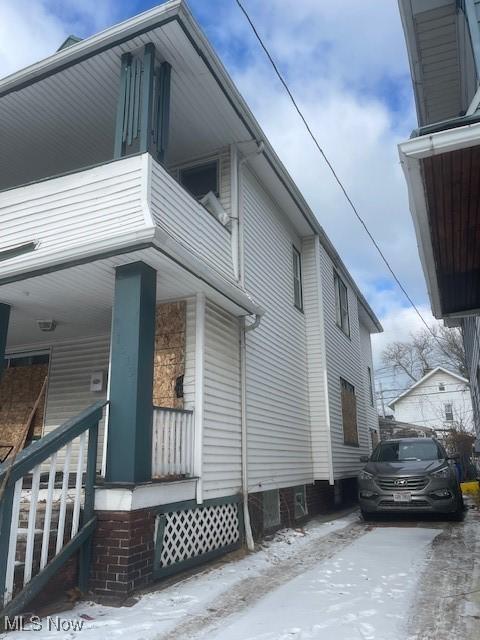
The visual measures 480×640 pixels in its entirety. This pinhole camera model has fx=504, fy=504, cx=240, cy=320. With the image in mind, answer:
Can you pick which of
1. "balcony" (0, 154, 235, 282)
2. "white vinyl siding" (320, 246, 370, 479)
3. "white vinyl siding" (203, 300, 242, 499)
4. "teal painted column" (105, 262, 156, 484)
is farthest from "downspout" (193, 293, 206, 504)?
"white vinyl siding" (320, 246, 370, 479)

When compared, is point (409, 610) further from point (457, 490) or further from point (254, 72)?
point (254, 72)

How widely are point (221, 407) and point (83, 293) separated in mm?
2356

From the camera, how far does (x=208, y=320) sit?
678cm

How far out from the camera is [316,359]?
11172 millimetres

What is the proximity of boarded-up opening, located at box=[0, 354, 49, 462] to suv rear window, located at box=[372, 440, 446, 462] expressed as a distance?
654cm

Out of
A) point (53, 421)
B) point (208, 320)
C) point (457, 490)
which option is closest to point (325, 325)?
point (457, 490)

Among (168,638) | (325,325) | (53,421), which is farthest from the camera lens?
(325,325)

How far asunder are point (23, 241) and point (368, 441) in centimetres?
1237

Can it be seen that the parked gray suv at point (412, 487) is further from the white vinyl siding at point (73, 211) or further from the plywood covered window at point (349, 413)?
the white vinyl siding at point (73, 211)

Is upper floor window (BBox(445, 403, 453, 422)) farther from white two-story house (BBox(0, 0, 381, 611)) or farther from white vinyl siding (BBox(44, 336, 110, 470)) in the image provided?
white vinyl siding (BBox(44, 336, 110, 470))

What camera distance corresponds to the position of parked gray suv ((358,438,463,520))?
8633 mm

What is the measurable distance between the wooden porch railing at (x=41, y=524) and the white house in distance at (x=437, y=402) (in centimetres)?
3639

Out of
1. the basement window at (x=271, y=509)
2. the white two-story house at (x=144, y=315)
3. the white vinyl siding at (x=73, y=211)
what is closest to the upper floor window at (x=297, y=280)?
the white two-story house at (x=144, y=315)

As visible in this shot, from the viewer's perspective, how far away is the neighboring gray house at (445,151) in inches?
142
